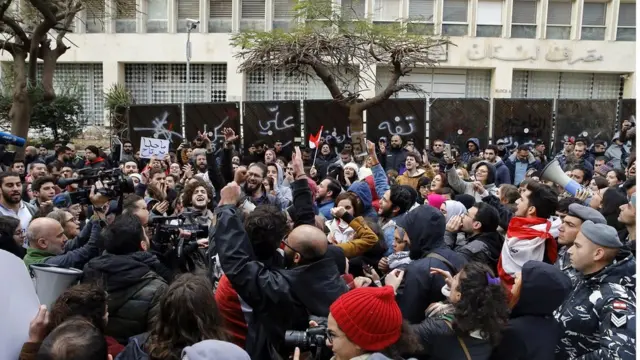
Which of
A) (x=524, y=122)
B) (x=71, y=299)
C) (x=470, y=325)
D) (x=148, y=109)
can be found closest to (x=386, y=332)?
(x=470, y=325)

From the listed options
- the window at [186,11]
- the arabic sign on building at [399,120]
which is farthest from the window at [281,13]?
the arabic sign on building at [399,120]

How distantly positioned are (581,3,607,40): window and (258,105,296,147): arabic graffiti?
16.9 metres

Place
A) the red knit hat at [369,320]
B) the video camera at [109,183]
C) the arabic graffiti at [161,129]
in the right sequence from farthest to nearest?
the arabic graffiti at [161,129], the video camera at [109,183], the red knit hat at [369,320]

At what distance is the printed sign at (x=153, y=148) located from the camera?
10.2 meters

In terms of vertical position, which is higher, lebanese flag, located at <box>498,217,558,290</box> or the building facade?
the building facade

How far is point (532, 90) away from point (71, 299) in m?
26.8

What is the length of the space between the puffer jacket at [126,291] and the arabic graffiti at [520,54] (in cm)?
2449

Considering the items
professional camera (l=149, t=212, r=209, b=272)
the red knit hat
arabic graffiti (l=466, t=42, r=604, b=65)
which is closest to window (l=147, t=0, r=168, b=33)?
arabic graffiti (l=466, t=42, r=604, b=65)

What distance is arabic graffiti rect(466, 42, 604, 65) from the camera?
84.9ft

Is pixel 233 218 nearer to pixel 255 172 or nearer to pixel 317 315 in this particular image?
pixel 317 315

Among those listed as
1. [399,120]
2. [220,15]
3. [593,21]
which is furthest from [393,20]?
[399,120]

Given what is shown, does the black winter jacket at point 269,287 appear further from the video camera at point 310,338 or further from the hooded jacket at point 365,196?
the hooded jacket at point 365,196

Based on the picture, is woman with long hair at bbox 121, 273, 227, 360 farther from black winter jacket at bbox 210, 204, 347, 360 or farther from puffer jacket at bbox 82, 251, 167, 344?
puffer jacket at bbox 82, 251, 167, 344

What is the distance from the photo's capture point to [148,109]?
15.4 meters
